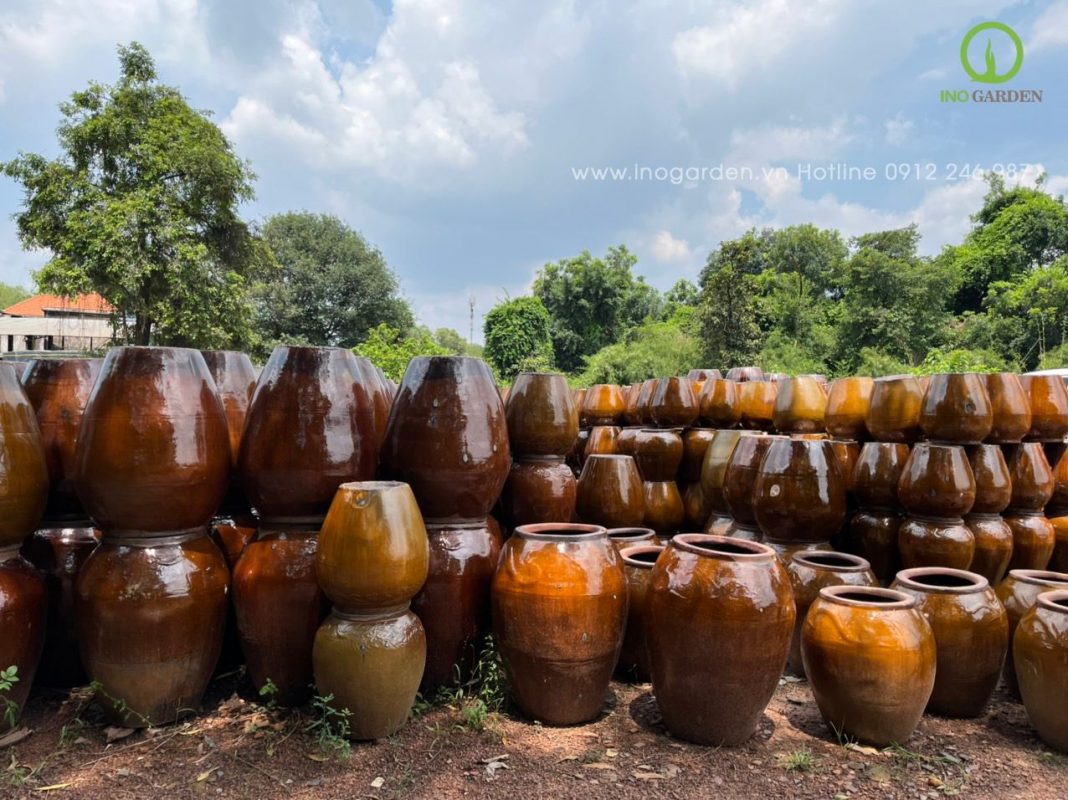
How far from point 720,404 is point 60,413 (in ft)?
13.8

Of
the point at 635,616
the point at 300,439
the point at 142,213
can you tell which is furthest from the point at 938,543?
the point at 142,213

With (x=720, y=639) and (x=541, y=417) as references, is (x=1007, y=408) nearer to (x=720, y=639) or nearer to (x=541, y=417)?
(x=720, y=639)

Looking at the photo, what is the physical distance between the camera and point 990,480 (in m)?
3.94

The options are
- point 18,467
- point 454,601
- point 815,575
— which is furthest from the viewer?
point 815,575

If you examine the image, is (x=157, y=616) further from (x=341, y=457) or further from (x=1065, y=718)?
(x=1065, y=718)

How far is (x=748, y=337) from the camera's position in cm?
2184

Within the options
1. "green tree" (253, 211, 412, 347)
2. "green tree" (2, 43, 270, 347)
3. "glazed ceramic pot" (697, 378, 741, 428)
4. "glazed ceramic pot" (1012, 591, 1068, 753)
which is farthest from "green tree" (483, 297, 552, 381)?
"glazed ceramic pot" (1012, 591, 1068, 753)

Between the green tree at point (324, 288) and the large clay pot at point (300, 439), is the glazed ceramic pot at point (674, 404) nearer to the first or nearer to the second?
the large clay pot at point (300, 439)

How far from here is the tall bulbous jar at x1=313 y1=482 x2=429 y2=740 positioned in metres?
2.70

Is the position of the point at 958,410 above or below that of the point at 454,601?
above

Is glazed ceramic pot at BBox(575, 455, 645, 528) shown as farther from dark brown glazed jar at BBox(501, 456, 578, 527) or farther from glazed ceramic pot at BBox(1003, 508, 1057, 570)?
glazed ceramic pot at BBox(1003, 508, 1057, 570)

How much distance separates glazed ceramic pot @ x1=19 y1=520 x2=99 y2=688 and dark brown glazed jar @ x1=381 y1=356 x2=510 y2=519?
59.1 inches

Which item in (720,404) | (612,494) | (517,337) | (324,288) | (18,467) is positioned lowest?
(612,494)

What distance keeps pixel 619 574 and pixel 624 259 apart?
33.1 m
